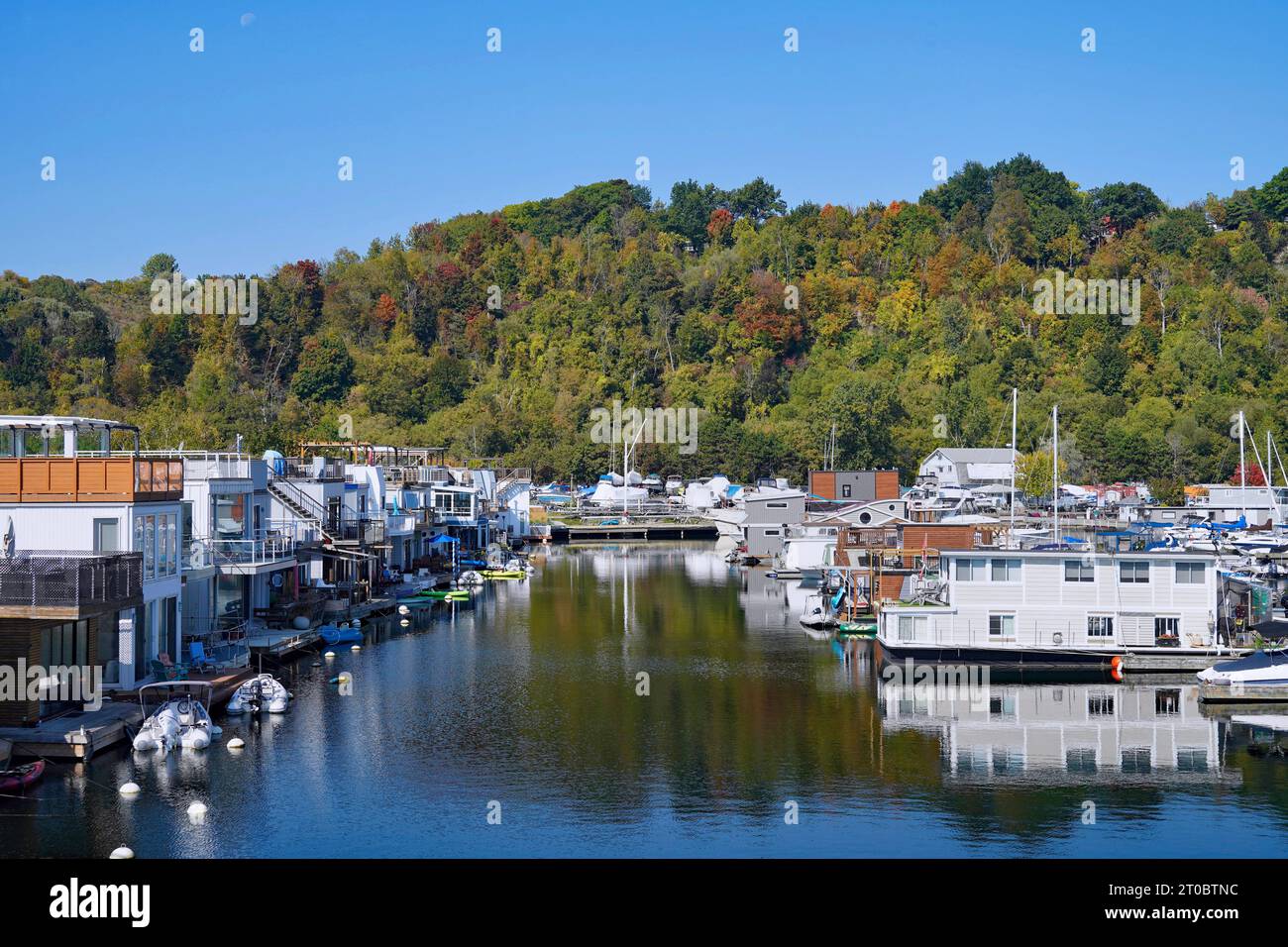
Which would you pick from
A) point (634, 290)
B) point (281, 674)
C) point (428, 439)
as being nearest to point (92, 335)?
point (428, 439)

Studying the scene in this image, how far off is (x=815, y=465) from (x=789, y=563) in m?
44.8

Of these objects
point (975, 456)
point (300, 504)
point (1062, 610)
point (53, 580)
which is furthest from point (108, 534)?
point (975, 456)

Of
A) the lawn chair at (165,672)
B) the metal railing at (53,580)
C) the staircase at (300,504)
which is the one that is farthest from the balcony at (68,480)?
the staircase at (300,504)

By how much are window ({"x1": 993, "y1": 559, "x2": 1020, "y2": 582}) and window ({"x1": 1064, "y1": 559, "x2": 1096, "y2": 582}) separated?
1316 millimetres

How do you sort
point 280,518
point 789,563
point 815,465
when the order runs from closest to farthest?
1. point 280,518
2. point 789,563
3. point 815,465

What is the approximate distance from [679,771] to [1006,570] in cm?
1447

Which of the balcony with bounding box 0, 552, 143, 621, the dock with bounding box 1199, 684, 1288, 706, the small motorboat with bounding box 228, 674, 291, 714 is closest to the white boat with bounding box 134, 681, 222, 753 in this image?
the small motorboat with bounding box 228, 674, 291, 714

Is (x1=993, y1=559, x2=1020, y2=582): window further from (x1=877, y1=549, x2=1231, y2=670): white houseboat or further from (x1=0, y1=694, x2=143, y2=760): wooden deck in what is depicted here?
(x1=0, y1=694, x2=143, y2=760): wooden deck

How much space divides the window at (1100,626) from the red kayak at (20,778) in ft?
88.4

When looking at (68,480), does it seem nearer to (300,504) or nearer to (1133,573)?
(300,504)

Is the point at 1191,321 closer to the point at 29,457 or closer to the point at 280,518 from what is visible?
the point at 280,518

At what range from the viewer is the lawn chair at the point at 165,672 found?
29562 millimetres

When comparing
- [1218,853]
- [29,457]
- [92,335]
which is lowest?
[1218,853]
